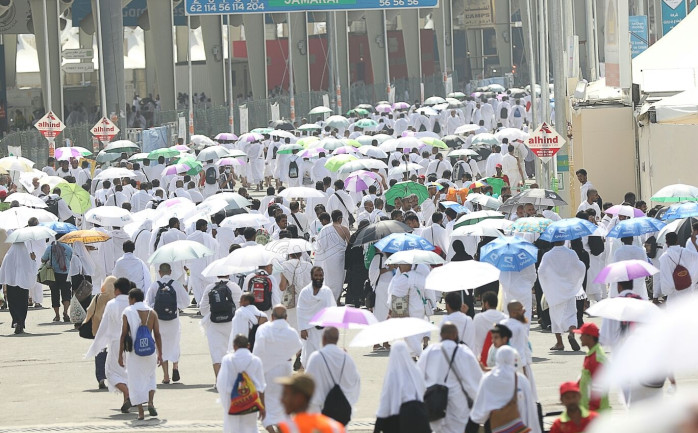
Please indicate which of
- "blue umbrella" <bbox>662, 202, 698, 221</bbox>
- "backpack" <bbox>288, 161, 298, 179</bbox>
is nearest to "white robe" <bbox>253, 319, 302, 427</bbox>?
"blue umbrella" <bbox>662, 202, 698, 221</bbox>

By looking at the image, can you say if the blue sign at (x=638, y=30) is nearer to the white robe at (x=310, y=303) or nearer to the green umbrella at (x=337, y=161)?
the green umbrella at (x=337, y=161)

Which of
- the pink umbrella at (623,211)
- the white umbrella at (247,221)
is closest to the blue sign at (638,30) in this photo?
the pink umbrella at (623,211)

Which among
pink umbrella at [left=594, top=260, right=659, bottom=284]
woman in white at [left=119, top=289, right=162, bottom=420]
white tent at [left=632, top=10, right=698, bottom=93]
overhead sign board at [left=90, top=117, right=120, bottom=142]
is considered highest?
white tent at [left=632, top=10, right=698, bottom=93]

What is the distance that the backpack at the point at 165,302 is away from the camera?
15211mm

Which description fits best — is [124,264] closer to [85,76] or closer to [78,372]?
[78,372]

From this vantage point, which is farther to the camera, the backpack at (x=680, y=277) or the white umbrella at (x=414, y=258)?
the backpack at (x=680, y=277)

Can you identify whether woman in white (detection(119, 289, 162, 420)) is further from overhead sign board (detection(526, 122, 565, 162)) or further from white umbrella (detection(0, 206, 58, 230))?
overhead sign board (detection(526, 122, 565, 162))

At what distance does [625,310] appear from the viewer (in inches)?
463

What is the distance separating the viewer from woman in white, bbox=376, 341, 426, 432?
1042cm

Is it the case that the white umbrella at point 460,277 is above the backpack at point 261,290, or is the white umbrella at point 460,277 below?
above

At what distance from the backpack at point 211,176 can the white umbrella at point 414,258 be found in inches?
644

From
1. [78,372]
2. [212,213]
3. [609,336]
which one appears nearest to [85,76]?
[212,213]

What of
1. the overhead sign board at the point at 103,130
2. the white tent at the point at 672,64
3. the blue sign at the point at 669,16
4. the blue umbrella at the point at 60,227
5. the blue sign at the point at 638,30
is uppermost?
the blue sign at the point at 669,16

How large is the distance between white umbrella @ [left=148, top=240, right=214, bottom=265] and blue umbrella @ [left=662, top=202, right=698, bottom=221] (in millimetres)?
5514
